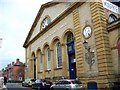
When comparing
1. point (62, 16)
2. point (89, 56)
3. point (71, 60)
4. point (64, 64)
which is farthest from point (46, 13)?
point (89, 56)

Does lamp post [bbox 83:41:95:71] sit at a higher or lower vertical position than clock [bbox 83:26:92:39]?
lower

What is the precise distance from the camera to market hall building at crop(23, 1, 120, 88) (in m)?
23.5

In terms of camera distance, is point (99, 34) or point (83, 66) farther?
point (83, 66)

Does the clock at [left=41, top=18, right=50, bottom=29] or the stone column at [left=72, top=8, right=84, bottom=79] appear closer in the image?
the stone column at [left=72, top=8, right=84, bottom=79]

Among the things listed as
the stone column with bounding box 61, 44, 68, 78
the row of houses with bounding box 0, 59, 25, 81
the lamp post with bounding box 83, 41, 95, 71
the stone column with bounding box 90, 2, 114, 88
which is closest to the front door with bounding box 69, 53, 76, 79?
the stone column with bounding box 61, 44, 68, 78

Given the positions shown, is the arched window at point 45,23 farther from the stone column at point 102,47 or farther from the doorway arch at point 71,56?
the stone column at point 102,47

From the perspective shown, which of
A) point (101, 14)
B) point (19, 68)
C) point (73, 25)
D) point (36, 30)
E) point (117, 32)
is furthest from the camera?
point (19, 68)

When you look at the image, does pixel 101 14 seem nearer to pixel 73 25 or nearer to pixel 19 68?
pixel 73 25

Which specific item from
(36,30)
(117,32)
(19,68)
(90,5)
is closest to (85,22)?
(90,5)

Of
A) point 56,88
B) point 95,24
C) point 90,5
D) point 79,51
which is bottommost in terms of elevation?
point 56,88

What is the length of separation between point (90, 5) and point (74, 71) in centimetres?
989

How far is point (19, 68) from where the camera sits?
9331cm

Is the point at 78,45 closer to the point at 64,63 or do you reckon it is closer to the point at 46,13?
the point at 64,63

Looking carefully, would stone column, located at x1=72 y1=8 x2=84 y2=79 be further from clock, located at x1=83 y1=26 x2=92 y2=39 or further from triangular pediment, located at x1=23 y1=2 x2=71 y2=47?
triangular pediment, located at x1=23 y1=2 x2=71 y2=47
